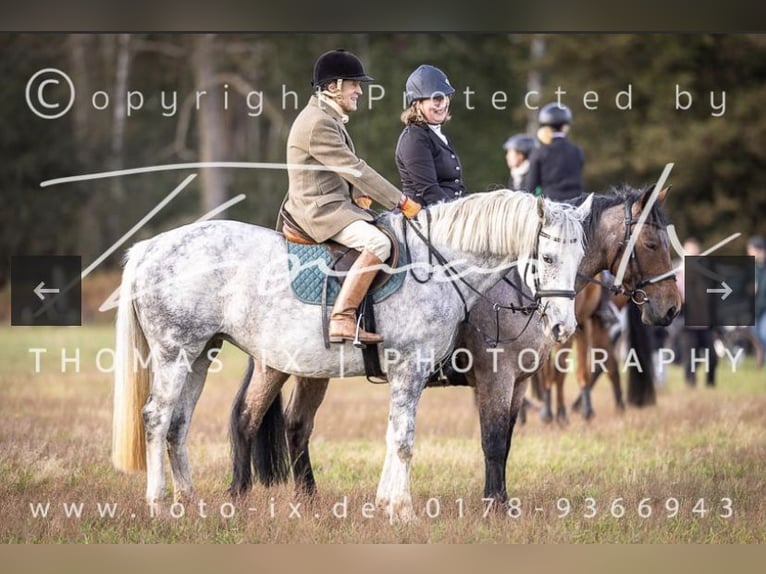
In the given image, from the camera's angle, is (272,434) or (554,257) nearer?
(554,257)

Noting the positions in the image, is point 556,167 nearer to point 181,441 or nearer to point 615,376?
point 615,376

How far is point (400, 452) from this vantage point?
253 inches

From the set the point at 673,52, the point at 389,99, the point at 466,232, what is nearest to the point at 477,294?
the point at 466,232

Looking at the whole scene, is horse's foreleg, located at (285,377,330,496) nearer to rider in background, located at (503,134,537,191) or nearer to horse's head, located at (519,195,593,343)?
horse's head, located at (519,195,593,343)

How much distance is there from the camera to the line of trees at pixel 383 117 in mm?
23422

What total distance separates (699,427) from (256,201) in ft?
63.2

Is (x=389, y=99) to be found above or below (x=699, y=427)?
above

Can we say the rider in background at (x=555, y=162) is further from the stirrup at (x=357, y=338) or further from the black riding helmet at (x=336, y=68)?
the stirrup at (x=357, y=338)

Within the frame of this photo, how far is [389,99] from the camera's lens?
25906 millimetres

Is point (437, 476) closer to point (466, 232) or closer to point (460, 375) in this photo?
point (460, 375)

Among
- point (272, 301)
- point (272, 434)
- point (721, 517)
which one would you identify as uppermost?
point (272, 301)

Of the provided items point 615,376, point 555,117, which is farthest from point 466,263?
point 615,376

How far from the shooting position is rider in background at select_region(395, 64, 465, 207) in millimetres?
7039

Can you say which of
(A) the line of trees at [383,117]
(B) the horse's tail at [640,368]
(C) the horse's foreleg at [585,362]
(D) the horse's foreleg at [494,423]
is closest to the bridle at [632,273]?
(D) the horse's foreleg at [494,423]
